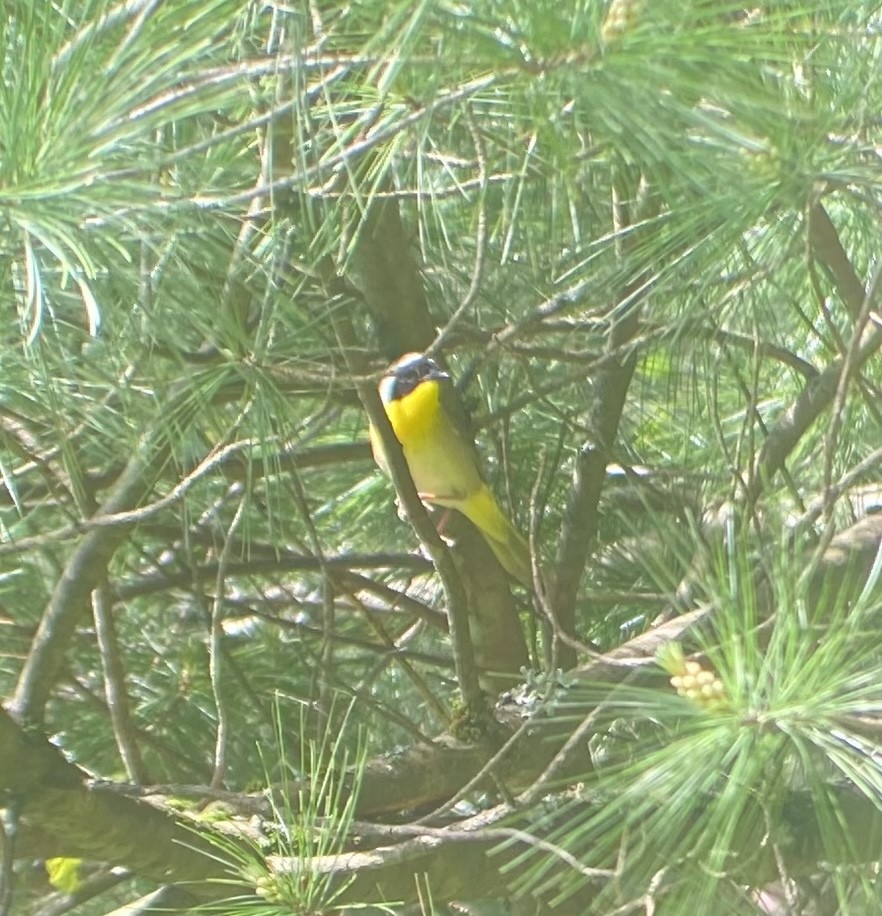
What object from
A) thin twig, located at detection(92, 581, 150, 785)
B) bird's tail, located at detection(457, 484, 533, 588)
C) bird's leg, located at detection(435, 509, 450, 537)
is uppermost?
bird's leg, located at detection(435, 509, 450, 537)

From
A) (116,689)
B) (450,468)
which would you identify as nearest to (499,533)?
(450,468)

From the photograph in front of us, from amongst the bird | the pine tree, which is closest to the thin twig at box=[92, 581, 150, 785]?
the pine tree

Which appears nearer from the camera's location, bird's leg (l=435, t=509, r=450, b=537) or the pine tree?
the pine tree

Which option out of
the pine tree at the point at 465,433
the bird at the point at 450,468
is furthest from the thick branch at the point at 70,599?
the bird at the point at 450,468

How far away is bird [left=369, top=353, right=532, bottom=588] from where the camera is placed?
1.54 metres

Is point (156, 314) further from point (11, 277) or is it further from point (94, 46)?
point (94, 46)

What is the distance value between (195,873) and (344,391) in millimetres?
501

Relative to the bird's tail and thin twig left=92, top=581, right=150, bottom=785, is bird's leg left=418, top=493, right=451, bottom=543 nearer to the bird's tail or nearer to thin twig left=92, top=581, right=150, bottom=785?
the bird's tail

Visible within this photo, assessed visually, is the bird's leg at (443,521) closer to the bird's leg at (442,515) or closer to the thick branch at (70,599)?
the bird's leg at (442,515)

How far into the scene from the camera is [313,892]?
3.01 feet

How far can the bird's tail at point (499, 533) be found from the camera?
1.54 metres

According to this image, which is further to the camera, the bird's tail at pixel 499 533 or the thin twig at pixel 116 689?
the bird's tail at pixel 499 533

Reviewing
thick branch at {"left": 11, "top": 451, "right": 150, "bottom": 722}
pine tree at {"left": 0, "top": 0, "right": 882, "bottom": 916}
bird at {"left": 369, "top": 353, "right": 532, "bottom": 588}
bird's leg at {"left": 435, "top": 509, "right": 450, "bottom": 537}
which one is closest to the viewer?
pine tree at {"left": 0, "top": 0, "right": 882, "bottom": 916}

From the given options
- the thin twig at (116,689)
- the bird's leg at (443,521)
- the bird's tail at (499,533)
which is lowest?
the thin twig at (116,689)
